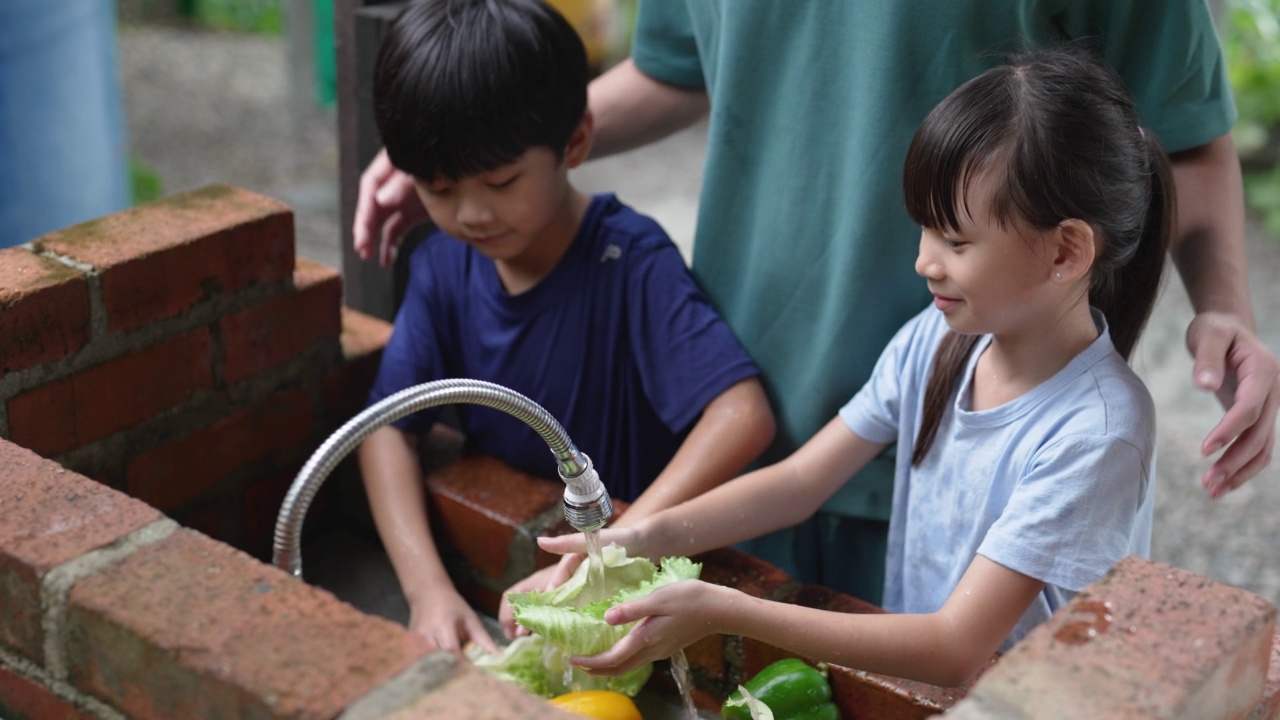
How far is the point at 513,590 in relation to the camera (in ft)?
6.35

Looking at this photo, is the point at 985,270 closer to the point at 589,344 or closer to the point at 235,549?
the point at 589,344

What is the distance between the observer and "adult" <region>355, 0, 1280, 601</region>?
1.85 metres

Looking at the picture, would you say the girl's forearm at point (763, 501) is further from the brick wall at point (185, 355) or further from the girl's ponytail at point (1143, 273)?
the brick wall at point (185, 355)

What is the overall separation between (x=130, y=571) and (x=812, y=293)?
1.11m

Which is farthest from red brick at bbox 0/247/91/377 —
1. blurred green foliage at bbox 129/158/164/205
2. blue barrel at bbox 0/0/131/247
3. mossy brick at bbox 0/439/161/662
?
blurred green foliage at bbox 129/158/164/205

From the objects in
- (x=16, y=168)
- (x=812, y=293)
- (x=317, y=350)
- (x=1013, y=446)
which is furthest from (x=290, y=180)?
(x=1013, y=446)

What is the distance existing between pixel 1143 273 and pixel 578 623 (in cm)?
86

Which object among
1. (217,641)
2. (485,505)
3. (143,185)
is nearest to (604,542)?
(485,505)

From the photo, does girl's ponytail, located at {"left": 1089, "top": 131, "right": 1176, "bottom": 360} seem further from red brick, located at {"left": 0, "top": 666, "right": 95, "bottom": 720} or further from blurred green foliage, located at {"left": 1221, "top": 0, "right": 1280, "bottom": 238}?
blurred green foliage, located at {"left": 1221, "top": 0, "right": 1280, "bottom": 238}

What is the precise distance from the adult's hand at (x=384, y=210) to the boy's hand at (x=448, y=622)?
61 centimetres

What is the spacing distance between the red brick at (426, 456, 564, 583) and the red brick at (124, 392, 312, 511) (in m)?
0.29

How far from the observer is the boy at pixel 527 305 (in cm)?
214

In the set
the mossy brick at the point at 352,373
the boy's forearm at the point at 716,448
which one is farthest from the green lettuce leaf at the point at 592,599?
the mossy brick at the point at 352,373

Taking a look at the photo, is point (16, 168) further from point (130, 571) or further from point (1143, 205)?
point (1143, 205)
